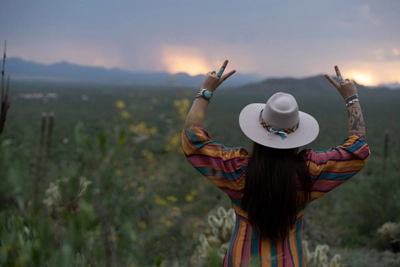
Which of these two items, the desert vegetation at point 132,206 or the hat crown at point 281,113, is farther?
the hat crown at point 281,113

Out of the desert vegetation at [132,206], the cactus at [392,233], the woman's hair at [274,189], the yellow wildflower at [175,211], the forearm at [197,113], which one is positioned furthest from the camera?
the cactus at [392,233]

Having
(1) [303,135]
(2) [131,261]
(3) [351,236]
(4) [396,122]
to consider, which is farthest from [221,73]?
(4) [396,122]

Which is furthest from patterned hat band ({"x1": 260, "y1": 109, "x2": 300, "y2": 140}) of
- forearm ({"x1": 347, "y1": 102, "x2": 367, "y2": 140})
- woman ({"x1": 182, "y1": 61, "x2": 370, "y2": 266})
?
forearm ({"x1": 347, "y1": 102, "x2": 367, "y2": 140})

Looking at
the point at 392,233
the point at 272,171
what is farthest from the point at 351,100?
the point at 392,233

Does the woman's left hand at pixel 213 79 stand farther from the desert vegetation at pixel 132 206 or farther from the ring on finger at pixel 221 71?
the desert vegetation at pixel 132 206

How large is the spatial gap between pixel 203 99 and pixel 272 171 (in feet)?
1.38

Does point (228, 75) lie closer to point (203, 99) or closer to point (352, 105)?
point (203, 99)

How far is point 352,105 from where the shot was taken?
177cm

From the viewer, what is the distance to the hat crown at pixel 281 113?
1.71 m

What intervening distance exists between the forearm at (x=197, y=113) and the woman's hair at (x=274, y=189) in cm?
27

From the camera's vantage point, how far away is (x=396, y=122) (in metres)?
26.0

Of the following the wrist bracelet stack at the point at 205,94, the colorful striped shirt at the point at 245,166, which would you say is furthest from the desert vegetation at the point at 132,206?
the wrist bracelet stack at the point at 205,94

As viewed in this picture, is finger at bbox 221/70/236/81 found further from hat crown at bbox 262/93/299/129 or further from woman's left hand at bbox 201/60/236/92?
hat crown at bbox 262/93/299/129

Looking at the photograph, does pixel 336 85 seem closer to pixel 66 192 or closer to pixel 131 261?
pixel 131 261
